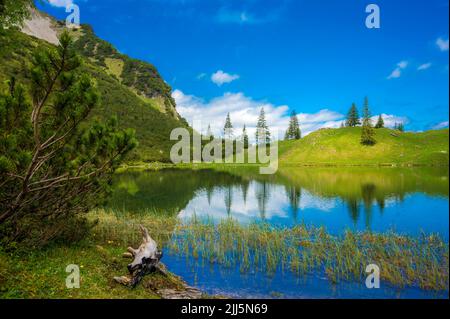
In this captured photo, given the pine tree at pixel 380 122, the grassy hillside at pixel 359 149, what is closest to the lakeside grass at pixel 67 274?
the grassy hillside at pixel 359 149

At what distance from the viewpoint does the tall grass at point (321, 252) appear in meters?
14.1

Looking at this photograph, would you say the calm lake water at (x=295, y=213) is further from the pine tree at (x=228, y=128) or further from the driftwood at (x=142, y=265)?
the pine tree at (x=228, y=128)

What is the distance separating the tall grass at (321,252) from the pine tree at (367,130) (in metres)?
105

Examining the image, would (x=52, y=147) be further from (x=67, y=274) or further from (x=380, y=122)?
(x=380, y=122)

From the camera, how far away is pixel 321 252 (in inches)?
691

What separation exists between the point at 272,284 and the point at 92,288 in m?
7.50

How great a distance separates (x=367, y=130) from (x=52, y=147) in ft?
395

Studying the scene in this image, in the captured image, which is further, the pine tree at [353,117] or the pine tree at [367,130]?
the pine tree at [353,117]

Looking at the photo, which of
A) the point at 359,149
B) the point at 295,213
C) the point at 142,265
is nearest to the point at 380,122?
the point at 359,149

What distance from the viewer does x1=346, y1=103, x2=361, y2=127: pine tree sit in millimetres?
141438

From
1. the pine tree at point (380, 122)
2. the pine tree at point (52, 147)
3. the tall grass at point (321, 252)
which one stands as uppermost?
the pine tree at point (380, 122)

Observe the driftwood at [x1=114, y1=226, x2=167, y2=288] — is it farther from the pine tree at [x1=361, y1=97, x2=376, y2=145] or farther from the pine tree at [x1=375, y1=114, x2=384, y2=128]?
the pine tree at [x1=375, y1=114, x2=384, y2=128]
